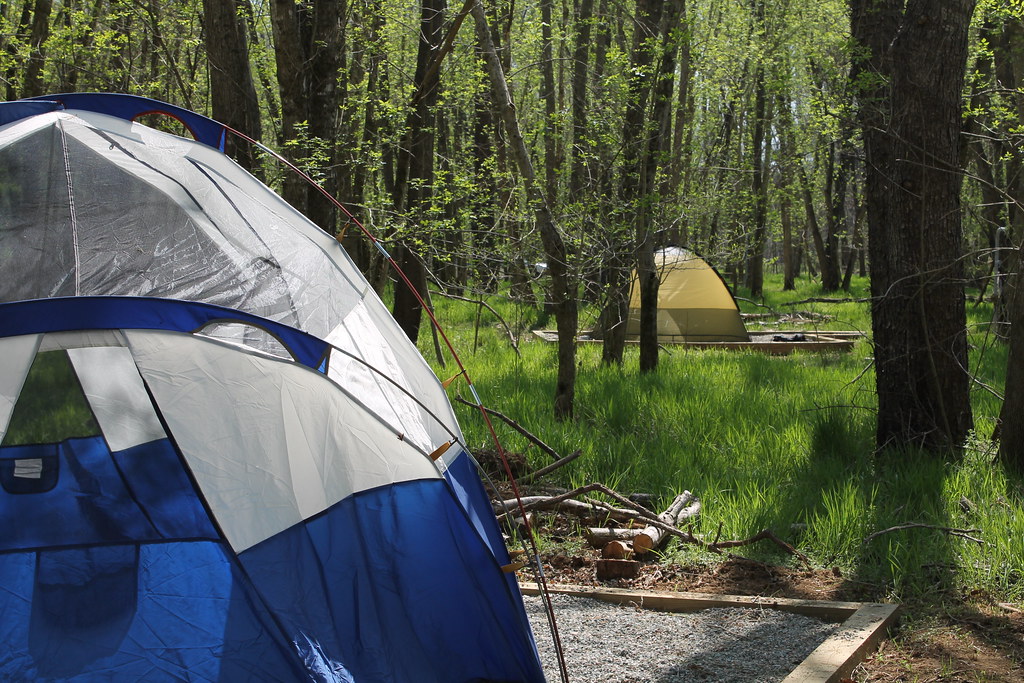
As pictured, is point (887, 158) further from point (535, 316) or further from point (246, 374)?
point (535, 316)

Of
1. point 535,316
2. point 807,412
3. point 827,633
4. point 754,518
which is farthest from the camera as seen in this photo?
point 535,316

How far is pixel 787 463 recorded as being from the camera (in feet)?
19.5

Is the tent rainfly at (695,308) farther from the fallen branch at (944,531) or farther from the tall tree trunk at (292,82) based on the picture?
the fallen branch at (944,531)

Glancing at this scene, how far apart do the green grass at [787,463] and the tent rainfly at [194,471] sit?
6.33 ft

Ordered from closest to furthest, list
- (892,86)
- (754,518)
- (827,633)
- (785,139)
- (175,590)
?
(175,590) → (827,633) → (754,518) → (892,86) → (785,139)

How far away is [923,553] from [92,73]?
447 inches

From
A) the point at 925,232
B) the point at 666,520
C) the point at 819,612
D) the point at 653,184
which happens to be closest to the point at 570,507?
the point at 666,520

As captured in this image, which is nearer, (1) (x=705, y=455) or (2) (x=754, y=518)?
(2) (x=754, y=518)

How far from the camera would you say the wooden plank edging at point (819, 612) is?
326 cm

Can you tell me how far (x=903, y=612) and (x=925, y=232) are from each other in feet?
9.15

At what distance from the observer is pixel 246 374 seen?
3047 mm

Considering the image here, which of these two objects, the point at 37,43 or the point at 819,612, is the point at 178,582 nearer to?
the point at 819,612

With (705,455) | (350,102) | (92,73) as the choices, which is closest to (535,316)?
(350,102)

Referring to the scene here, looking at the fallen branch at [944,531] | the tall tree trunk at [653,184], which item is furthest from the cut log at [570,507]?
the tall tree trunk at [653,184]
